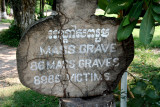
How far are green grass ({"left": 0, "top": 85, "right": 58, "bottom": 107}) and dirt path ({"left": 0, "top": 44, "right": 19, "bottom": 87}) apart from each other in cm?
58

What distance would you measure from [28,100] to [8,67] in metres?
2.28

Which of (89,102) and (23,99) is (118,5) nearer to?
(89,102)

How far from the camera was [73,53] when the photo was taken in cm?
194

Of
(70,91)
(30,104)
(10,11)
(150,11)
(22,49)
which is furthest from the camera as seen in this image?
(10,11)

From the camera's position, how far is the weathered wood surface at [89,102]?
1.95 meters

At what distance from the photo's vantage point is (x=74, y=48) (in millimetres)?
1938

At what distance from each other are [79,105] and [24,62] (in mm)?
588

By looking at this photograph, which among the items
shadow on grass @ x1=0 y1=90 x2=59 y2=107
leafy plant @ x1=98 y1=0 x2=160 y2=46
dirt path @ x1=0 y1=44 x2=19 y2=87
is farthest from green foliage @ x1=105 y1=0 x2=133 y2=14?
Result: dirt path @ x1=0 y1=44 x2=19 y2=87

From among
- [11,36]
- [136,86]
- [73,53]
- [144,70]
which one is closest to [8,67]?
[144,70]

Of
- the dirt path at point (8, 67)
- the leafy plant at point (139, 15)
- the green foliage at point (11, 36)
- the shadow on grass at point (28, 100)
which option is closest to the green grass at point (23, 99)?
the shadow on grass at point (28, 100)

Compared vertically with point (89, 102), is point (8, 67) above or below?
below

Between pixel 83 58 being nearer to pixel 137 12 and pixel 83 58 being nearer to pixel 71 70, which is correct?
pixel 71 70

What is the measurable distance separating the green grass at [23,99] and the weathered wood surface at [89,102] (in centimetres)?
135

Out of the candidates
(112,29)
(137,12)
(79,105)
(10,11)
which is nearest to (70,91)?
(79,105)
